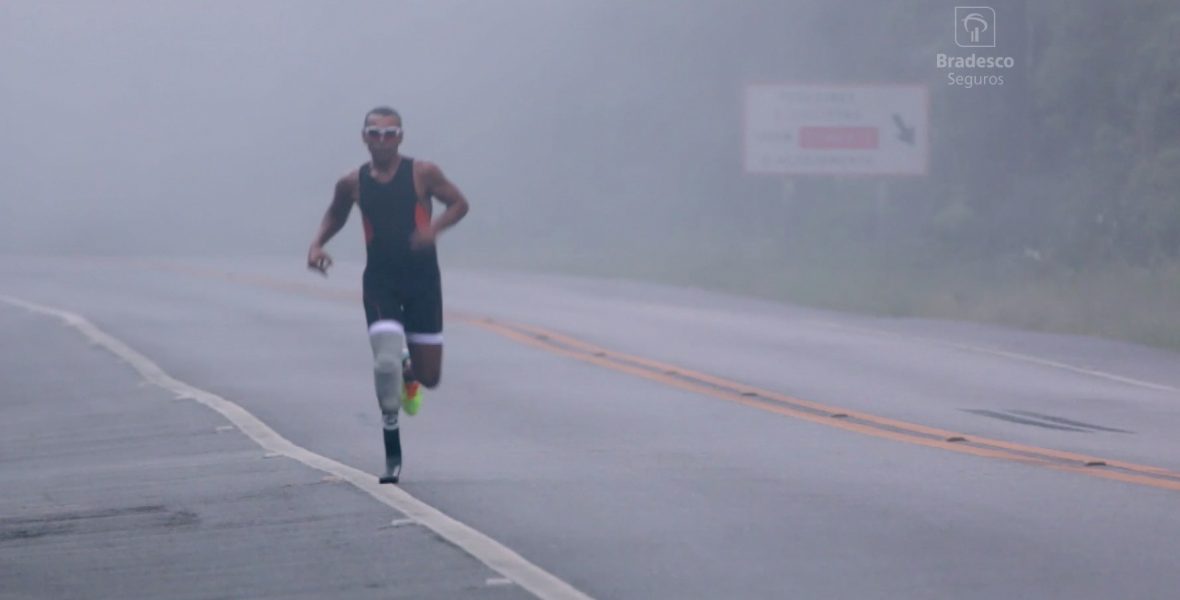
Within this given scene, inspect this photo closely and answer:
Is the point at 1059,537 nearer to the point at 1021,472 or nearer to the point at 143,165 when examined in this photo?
the point at 1021,472

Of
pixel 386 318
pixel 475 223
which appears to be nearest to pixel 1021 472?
pixel 386 318

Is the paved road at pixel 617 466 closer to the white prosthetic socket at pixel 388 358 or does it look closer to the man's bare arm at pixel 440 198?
the white prosthetic socket at pixel 388 358

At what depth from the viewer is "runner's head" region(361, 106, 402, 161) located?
8148mm

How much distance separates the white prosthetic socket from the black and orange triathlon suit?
0.30ft

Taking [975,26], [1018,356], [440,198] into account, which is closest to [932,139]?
[975,26]

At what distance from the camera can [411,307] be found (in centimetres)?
846

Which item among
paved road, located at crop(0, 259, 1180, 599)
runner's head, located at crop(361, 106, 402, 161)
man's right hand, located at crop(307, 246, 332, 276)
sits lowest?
paved road, located at crop(0, 259, 1180, 599)

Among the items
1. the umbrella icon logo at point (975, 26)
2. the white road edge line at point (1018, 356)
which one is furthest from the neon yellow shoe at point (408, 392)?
the umbrella icon logo at point (975, 26)

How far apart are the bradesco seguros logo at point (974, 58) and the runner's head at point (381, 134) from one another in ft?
89.0

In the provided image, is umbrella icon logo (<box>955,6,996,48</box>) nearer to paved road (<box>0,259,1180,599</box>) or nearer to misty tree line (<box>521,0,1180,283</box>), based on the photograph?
misty tree line (<box>521,0,1180,283</box>)

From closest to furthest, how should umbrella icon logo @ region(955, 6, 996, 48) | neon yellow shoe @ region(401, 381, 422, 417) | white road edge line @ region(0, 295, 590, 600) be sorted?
white road edge line @ region(0, 295, 590, 600), neon yellow shoe @ region(401, 381, 422, 417), umbrella icon logo @ region(955, 6, 996, 48)

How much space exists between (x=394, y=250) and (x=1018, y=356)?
11.4 metres

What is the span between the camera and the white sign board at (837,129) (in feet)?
107

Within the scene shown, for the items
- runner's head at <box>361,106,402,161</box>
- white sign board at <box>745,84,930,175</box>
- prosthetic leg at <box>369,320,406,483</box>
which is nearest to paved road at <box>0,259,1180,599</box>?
prosthetic leg at <box>369,320,406,483</box>
